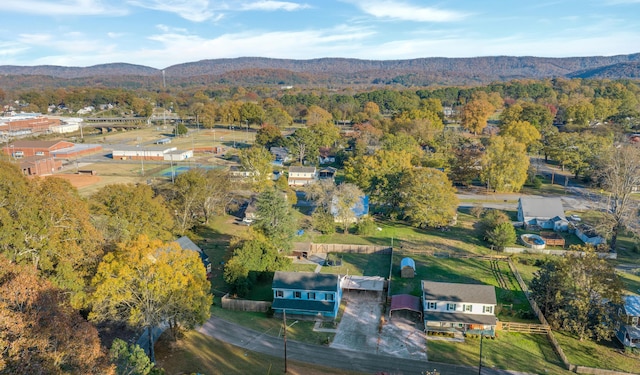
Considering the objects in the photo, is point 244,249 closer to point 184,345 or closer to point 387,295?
point 184,345

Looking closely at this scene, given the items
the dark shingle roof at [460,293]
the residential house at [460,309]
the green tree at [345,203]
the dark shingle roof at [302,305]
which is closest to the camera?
the residential house at [460,309]

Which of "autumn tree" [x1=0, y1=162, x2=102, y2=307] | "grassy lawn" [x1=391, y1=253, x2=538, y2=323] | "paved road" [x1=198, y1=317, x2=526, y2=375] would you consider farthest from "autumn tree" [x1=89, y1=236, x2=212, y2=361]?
"grassy lawn" [x1=391, y1=253, x2=538, y2=323]

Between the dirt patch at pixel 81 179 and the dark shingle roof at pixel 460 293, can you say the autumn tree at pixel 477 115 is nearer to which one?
the dark shingle roof at pixel 460 293

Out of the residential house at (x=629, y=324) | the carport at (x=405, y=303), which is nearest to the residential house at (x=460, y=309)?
the carport at (x=405, y=303)

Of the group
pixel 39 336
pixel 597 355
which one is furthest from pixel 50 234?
pixel 597 355

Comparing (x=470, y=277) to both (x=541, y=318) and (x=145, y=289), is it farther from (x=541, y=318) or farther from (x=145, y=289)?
(x=145, y=289)

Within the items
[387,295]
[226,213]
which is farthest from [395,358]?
[226,213]

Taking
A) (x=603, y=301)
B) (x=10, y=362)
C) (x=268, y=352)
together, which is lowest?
(x=268, y=352)
